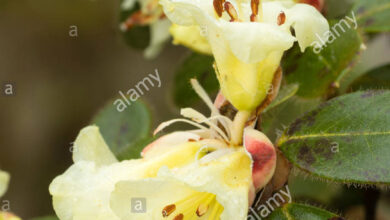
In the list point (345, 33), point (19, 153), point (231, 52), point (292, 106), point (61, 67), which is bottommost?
point (19, 153)

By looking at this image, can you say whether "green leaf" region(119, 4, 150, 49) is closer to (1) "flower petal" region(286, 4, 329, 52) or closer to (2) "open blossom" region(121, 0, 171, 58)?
(2) "open blossom" region(121, 0, 171, 58)

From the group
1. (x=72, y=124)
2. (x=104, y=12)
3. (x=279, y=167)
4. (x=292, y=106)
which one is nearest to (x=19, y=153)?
(x=72, y=124)

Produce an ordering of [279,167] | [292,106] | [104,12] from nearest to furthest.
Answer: [279,167] < [292,106] < [104,12]

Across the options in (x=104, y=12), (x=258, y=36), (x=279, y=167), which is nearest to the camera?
(x=258, y=36)

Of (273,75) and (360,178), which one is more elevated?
(273,75)

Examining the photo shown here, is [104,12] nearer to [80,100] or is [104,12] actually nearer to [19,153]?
[80,100]

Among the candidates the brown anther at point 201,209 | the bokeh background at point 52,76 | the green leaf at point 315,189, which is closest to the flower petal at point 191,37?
the brown anther at point 201,209

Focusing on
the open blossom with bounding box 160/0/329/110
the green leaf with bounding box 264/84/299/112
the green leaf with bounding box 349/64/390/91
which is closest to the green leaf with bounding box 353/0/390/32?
the green leaf with bounding box 349/64/390/91

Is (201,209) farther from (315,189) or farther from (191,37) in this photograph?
(315,189)
